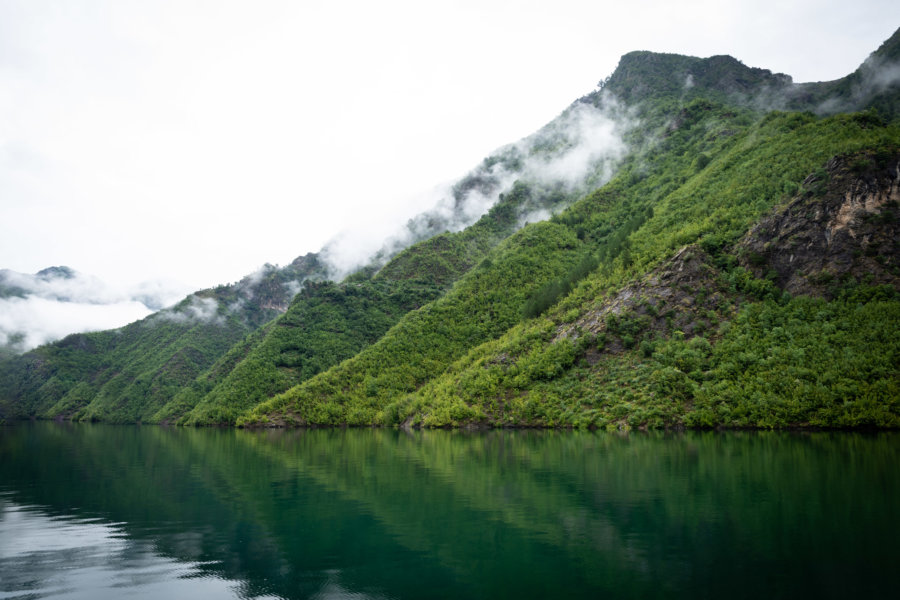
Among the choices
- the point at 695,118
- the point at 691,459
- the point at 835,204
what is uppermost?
the point at 695,118

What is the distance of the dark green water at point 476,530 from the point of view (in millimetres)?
14656

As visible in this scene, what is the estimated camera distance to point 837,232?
79250 millimetres

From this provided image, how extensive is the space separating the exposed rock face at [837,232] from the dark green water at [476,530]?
4633 cm

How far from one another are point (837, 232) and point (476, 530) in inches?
3368

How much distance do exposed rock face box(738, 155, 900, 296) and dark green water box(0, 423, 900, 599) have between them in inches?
1824

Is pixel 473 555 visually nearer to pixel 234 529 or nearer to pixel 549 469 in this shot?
pixel 234 529

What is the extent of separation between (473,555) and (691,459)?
2746 cm

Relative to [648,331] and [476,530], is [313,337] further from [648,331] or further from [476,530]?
[476,530]

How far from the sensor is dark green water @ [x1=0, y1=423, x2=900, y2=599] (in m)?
14.7

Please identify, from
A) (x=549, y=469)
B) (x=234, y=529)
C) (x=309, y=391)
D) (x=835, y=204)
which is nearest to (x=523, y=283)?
(x=309, y=391)

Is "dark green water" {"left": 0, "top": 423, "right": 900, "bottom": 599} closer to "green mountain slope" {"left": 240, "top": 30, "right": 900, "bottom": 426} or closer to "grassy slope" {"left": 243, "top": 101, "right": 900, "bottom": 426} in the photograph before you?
"grassy slope" {"left": 243, "top": 101, "right": 900, "bottom": 426}

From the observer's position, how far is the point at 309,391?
125 metres

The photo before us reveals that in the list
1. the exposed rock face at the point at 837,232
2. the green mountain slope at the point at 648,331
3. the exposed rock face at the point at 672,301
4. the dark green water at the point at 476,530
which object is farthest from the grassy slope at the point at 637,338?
the dark green water at the point at 476,530

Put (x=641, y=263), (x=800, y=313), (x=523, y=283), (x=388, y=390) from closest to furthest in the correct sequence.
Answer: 1. (x=800, y=313)
2. (x=641, y=263)
3. (x=388, y=390)
4. (x=523, y=283)
